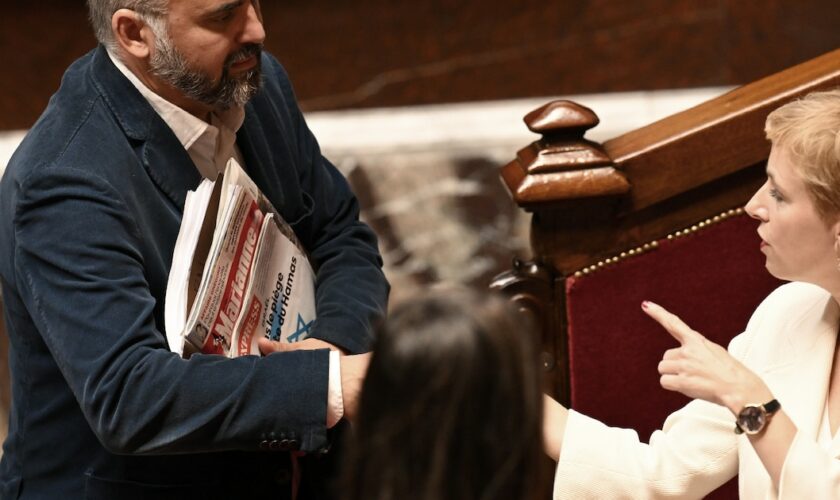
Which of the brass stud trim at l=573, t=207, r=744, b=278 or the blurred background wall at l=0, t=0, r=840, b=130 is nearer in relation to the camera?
the brass stud trim at l=573, t=207, r=744, b=278

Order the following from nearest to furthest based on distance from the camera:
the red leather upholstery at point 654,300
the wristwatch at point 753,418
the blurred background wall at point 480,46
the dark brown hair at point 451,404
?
the dark brown hair at point 451,404 < the wristwatch at point 753,418 < the red leather upholstery at point 654,300 < the blurred background wall at point 480,46

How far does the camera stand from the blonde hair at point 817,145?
164 cm

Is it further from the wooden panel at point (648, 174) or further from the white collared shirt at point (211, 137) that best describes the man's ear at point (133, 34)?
the wooden panel at point (648, 174)

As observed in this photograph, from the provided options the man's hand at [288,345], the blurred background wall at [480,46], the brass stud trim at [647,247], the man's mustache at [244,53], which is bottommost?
the man's hand at [288,345]

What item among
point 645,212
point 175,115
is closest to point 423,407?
point 175,115

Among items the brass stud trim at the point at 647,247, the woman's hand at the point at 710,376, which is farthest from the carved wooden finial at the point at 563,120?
the woman's hand at the point at 710,376

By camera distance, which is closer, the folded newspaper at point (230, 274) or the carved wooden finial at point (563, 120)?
the folded newspaper at point (230, 274)

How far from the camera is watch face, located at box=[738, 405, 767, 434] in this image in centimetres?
162

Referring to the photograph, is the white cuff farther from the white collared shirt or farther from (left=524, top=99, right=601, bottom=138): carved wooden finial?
(left=524, top=99, right=601, bottom=138): carved wooden finial

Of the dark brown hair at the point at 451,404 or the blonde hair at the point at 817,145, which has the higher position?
the blonde hair at the point at 817,145

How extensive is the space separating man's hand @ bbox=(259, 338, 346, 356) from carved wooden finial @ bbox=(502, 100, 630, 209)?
0.39 meters

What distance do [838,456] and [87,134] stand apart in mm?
1116

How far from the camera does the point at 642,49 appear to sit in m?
4.00

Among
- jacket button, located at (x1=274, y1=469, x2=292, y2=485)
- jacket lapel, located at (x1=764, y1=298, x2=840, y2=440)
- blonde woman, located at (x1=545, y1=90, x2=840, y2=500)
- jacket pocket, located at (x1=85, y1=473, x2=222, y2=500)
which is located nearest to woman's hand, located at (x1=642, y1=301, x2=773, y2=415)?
blonde woman, located at (x1=545, y1=90, x2=840, y2=500)
